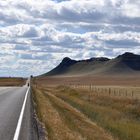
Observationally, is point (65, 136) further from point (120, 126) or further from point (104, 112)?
point (104, 112)

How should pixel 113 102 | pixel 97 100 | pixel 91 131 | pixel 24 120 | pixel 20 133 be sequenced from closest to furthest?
pixel 20 133, pixel 91 131, pixel 24 120, pixel 113 102, pixel 97 100

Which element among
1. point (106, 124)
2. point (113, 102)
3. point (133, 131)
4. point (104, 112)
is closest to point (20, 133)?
point (133, 131)

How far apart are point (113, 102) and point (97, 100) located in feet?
11.6

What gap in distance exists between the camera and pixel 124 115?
31.4m

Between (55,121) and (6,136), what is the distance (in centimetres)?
638

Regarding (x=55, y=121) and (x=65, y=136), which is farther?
(x=55, y=121)

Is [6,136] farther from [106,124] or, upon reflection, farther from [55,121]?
[106,124]

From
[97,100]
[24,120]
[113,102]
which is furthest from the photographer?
[97,100]

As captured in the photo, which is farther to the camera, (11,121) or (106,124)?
(106,124)

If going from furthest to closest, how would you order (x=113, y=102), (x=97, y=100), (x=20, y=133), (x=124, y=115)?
(x=97, y=100) → (x=113, y=102) → (x=124, y=115) → (x=20, y=133)

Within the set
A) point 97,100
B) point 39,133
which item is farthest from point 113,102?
point 39,133

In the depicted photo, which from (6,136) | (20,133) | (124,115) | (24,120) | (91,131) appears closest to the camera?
(6,136)

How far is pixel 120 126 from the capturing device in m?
23.9

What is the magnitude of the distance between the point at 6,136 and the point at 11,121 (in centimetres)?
522
